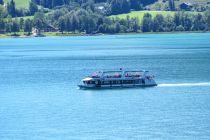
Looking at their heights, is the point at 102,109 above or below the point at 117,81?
above

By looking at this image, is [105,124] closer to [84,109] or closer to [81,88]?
[84,109]

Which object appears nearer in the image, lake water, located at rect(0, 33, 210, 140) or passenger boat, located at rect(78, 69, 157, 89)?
lake water, located at rect(0, 33, 210, 140)

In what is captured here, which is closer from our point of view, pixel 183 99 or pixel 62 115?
pixel 62 115

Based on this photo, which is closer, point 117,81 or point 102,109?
point 102,109

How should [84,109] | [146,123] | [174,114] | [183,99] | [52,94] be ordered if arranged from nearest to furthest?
[146,123], [174,114], [84,109], [183,99], [52,94]

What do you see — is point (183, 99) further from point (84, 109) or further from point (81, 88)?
point (81, 88)

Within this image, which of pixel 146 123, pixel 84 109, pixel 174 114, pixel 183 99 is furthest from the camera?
pixel 183 99

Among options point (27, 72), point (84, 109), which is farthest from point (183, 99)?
point (27, 72)

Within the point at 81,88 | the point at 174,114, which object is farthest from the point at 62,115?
the point at 81,88

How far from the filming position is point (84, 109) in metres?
110

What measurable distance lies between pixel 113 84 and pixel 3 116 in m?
37.1

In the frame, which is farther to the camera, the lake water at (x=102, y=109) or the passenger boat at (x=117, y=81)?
the passenger boat at (x=117, y=81)

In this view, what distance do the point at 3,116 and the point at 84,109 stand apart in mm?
11363

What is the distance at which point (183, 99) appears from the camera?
4636 inches
